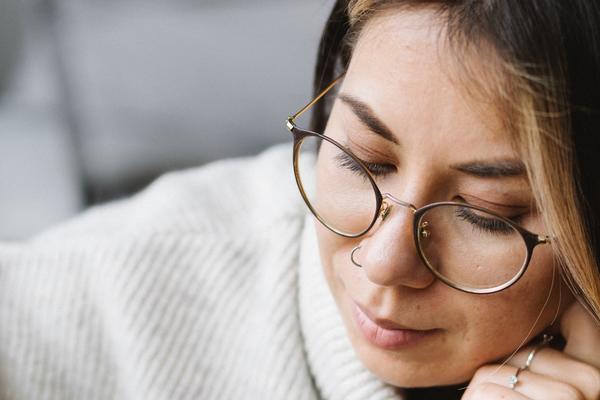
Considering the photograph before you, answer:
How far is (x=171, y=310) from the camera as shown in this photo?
134 centimetres

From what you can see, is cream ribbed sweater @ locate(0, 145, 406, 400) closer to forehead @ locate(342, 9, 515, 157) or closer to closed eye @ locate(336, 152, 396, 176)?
closed eye @ locate(336, 152, 396, 176)

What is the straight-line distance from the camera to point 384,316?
39.6 inches

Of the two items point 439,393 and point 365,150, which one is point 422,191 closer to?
point 365,150

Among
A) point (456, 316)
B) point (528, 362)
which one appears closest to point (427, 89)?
point (456, 316)

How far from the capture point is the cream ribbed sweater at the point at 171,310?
1283mm

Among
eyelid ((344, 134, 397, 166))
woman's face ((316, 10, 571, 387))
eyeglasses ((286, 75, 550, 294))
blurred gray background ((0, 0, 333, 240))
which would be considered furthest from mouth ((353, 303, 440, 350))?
blurred gray background ((0, 0, 333, 240))

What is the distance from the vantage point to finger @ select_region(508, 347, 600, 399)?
3.55 feet

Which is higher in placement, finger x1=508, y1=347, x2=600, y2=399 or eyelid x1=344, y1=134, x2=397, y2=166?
eyelid x1=344, y1=134, x2=397, y2=166

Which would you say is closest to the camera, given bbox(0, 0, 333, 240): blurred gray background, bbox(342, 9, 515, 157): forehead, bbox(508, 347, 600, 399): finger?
bbox(342, 9, 515, 157): forehead

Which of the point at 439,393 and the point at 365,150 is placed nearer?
the point at 365,150

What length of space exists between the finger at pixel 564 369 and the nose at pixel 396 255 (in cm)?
25

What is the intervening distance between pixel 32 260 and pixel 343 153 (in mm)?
610

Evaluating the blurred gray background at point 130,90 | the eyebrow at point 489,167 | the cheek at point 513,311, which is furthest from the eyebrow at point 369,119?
the blurred gray background at point 130,90

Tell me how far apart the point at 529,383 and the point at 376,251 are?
1.05ft
